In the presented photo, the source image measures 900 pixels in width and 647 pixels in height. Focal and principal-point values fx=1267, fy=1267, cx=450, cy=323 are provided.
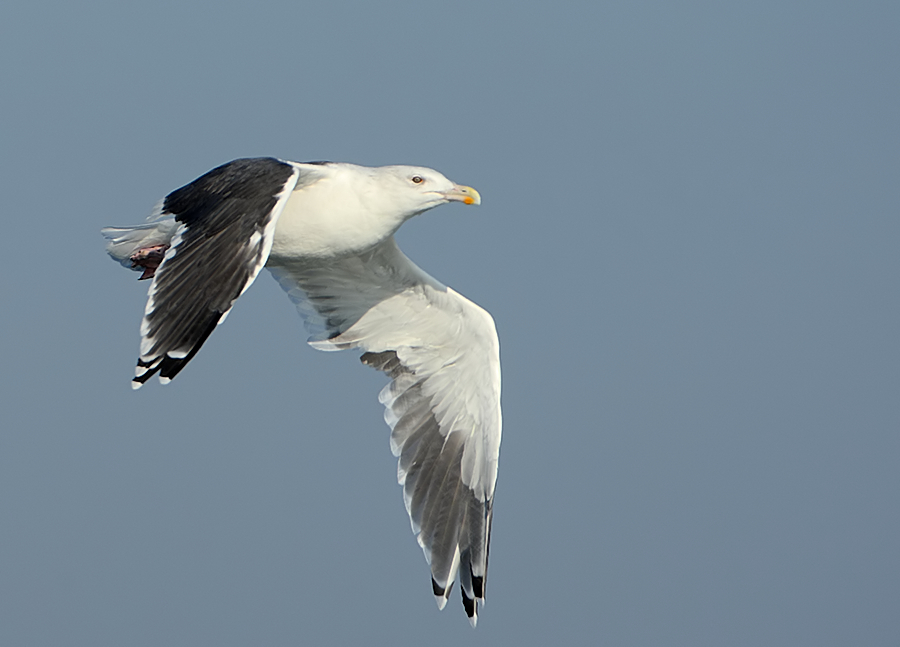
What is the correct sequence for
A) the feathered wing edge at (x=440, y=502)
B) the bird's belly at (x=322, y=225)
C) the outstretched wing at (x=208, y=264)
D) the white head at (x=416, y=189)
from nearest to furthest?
the outstretched wing at (x=208, y=264), the bird's belly at (x=322, y=225), the white head at (x=416, y=189), the feathered wing edge at (x=440, y=502)

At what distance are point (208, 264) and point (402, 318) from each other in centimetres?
366

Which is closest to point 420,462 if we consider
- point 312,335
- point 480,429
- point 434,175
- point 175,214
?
point 480,429

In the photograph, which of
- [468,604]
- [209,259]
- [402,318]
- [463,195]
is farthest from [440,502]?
[209,259]

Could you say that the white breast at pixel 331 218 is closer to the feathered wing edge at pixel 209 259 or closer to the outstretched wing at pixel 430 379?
the feathered wing edge at pixel 209 259

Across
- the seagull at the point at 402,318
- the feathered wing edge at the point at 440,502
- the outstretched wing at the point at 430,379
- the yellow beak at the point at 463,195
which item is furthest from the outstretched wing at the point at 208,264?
the feathered wing edge at the point at 440,502

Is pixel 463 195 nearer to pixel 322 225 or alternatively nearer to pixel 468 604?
pixel 322 225

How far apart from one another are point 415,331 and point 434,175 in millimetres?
1911

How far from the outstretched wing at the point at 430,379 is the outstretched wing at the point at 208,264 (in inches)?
93.8

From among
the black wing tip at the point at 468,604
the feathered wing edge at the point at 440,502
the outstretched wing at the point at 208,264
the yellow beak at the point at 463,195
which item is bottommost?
the black wing tip at the point at 468,604

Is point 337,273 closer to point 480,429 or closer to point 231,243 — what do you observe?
point 480,429

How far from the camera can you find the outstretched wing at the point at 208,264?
7.70 m

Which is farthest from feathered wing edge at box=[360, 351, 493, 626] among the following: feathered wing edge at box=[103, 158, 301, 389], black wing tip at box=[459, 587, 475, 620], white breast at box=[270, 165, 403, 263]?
feathered wing edge at box=[103, 158, 301, 389]

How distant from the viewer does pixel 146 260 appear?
10391 mm

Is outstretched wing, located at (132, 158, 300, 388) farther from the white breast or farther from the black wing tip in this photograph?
the black wing tip
